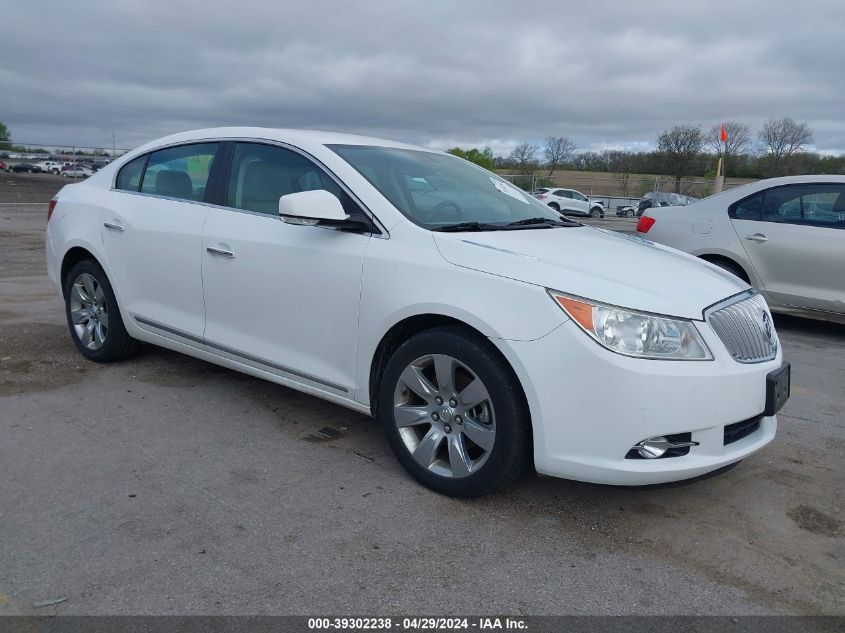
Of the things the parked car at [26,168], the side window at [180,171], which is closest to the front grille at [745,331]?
the side window at [180,171]

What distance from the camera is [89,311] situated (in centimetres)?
529

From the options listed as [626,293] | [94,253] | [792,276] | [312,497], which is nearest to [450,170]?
[626,293]

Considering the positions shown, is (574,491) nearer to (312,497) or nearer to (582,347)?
(582,347)

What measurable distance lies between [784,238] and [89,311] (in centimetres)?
614

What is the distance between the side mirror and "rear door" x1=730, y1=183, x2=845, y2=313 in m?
5.12

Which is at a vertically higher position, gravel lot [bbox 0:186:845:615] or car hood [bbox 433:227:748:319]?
car hood [bbox 433:227:748:319]

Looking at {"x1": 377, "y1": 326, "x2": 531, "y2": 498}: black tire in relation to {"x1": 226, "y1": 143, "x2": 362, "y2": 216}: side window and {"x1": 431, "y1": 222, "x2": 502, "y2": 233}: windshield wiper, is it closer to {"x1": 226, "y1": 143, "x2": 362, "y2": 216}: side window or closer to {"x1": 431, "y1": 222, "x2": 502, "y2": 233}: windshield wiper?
{"x1": 431, "y1": 222, "x2": 502, "y2": 233}: windshield wiper

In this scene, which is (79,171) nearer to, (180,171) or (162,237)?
(180,171)

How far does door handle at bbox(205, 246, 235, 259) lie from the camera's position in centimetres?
409

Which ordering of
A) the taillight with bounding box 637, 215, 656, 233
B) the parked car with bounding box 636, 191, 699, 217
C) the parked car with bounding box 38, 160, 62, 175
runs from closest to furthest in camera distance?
the taillight with bounding box 637, 215, 656, 233
the parked car with bounding box 38, 160, 62, 175
the parked car with bounding box 636, 191, 699, 217

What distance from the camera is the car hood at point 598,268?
9.77ft

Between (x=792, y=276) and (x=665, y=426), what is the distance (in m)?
4.88

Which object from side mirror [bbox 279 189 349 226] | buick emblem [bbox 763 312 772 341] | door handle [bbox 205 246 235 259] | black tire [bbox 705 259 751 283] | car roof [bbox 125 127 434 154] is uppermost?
car roof [bbox 125 127 434 154]

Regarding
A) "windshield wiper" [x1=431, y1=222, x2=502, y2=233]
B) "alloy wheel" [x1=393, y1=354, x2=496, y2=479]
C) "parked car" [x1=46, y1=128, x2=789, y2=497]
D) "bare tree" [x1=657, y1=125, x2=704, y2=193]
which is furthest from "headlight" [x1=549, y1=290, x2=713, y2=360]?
"bare tree" [x1=657, y1=125, x2=704, y2=193]
